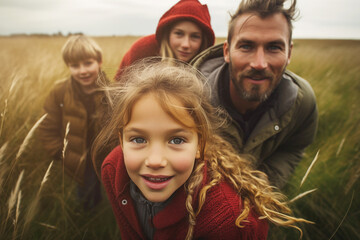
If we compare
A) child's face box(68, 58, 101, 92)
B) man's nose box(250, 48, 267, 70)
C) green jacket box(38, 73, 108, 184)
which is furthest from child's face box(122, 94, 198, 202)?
Answer: child's face box(68, 58, 101, 92)

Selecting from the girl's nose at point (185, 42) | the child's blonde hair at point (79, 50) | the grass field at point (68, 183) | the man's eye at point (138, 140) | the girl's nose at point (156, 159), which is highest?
the girl's nose at point (185, 42)

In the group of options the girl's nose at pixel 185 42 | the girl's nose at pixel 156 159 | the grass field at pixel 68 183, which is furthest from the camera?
the girl's nose at pixel 185 42

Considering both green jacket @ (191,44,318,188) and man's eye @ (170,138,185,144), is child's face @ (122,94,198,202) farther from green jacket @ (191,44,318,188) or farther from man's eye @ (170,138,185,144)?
green jacket @ (191,44,318,188)

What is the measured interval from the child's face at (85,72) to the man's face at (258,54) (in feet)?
4.63

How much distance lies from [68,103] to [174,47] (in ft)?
3.91

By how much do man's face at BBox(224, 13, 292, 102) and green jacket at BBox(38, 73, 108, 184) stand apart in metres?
1.37

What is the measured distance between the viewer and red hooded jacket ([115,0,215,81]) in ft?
7.35

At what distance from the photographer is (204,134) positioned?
1.22 meters

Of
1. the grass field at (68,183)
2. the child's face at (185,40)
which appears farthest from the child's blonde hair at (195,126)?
the child's face at (185,40)

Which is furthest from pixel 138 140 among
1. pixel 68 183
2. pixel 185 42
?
pixel 68 183

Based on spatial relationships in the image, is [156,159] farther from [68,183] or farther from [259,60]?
[68,183]

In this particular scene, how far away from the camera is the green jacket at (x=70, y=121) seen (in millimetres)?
2406

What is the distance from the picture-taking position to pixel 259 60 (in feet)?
5.66

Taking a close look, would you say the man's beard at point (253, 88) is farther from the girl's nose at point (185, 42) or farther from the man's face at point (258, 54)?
the girl's nose at point (185, 42)
